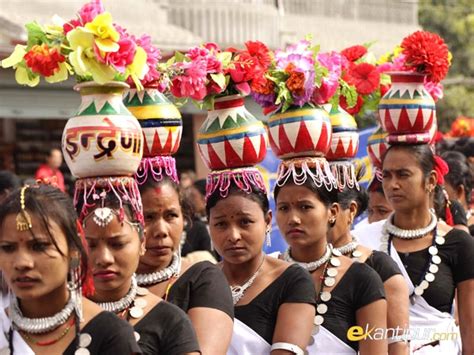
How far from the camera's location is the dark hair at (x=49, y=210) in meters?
3.99

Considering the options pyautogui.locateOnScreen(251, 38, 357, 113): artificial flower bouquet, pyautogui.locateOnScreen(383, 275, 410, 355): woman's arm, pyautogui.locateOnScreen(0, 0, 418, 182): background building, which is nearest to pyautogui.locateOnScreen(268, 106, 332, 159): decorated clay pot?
pyautogui.locateOnScreen(251, 38, 357, 113): artificial flower bouquet

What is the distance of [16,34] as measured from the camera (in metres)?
13.9

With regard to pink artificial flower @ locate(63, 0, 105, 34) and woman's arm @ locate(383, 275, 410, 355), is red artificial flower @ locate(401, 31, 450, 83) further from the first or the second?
pink artificial flower @ locate(63, 0, 105, 34)

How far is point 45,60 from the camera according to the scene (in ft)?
15.8

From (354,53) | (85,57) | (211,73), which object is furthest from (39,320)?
(354,53)

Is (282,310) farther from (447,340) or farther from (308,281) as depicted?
(447,340)

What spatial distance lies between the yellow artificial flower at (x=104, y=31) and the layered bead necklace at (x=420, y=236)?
289 cm

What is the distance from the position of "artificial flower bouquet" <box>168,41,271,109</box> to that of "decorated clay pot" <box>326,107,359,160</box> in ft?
3.29

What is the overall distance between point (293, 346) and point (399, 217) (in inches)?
76.2

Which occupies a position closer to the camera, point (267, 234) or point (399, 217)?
point (267, 234)

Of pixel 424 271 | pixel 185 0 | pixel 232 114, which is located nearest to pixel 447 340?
pixel 424 271

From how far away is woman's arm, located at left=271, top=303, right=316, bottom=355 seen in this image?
5.42 m

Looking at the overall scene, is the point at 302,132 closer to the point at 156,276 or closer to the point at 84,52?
the point at 156,276

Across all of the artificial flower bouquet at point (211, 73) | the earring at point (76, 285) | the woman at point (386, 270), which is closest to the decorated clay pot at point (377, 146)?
the woman at point (386, 270)
